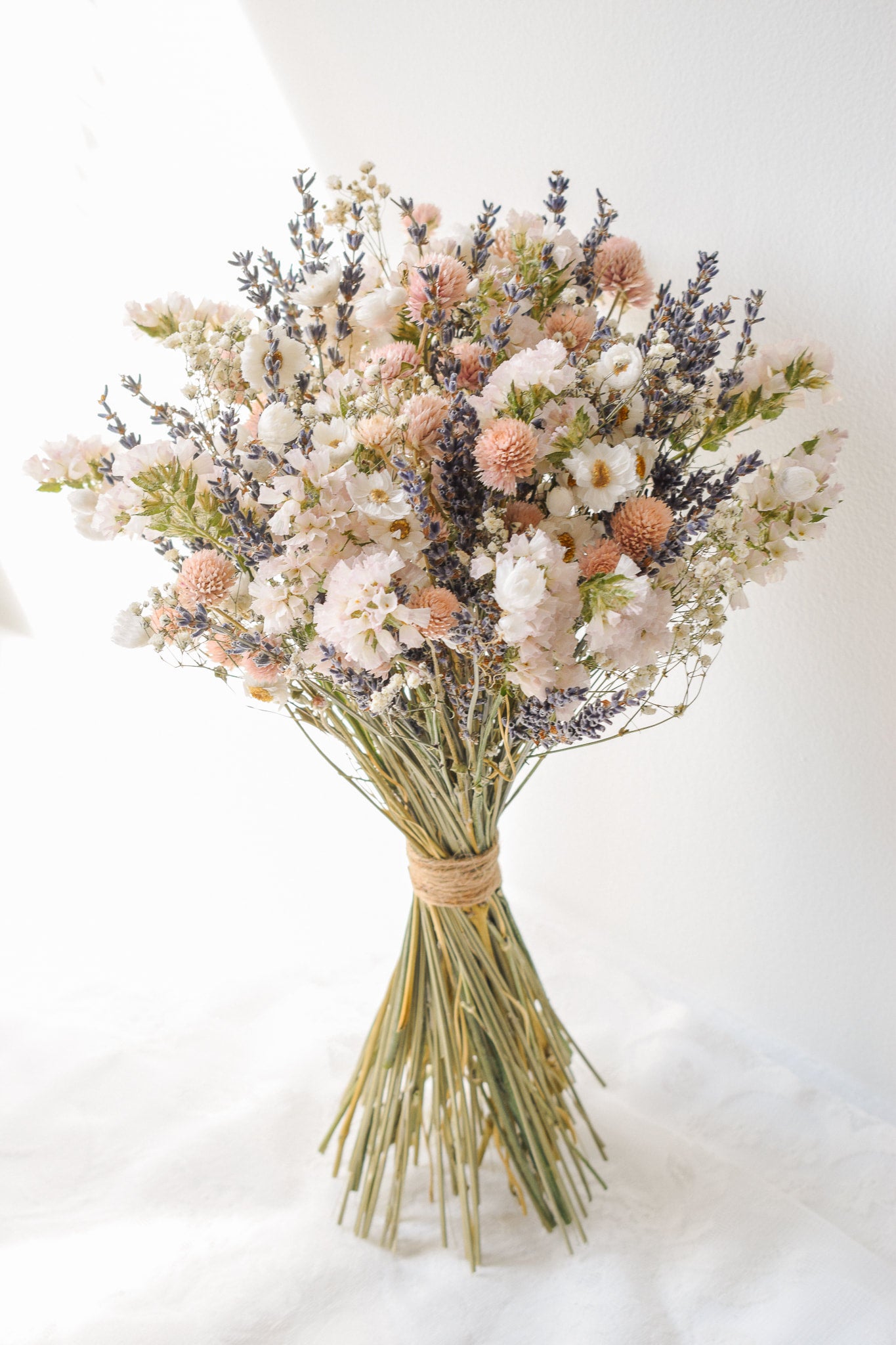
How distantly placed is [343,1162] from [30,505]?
1458 mm

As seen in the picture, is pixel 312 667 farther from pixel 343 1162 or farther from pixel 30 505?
pixel 30 505

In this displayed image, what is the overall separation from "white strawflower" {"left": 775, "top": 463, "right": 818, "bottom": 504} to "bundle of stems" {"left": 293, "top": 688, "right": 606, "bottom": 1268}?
37 centimetres

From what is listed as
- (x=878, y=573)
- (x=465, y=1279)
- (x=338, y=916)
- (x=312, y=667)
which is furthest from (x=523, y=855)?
(x=312, y=667)

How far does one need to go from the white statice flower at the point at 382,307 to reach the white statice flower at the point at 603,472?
8.3 inches

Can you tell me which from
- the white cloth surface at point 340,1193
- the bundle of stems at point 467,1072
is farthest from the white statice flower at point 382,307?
the white cloth surface at point 340,1193

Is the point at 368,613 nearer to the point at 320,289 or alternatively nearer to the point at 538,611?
the point at 538,611

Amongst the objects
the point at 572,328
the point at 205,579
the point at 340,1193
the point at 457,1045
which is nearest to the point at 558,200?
the point at 572,328

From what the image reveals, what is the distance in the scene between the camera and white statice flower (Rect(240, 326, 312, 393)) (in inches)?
31.5

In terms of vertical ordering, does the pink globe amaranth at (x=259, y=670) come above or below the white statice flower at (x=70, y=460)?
below

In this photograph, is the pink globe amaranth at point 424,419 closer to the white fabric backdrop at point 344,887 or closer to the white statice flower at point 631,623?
the white statice flower at point 631,623

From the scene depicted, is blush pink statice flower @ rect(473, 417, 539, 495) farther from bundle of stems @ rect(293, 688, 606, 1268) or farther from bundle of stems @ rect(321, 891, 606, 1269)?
bundle of stems @ rect(321, 891, 606, 1269)

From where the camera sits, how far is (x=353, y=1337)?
1051 millimetres

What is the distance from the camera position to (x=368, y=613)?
0.72m

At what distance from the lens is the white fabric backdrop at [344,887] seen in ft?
3.52
